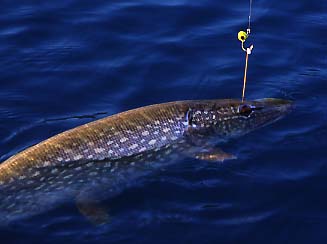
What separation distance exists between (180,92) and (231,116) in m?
1.15

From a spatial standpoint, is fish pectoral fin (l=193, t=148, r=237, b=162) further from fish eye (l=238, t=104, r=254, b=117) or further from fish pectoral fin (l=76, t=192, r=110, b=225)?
fish pectoral fin (l=76, t=192, r=110, b=225)

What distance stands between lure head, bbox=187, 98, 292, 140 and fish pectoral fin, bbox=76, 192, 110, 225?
1.32m

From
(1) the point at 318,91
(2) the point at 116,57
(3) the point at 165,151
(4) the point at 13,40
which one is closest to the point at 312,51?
(1) the point at 318,91

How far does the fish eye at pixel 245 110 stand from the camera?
7.35 m

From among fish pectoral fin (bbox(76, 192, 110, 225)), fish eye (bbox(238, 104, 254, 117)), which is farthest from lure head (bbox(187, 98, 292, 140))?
fish pectoral fin (bbox(76, 192, 110, 225))

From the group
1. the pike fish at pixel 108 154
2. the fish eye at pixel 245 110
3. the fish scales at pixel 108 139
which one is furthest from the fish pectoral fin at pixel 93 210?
the fish eye at pixel 245 110

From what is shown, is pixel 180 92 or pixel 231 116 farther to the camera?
pixel 180 92

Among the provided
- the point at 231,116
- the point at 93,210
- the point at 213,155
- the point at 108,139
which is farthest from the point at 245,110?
the point at 93,210

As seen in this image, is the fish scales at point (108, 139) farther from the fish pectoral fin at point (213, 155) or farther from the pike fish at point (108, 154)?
the fish pectoral fin at point (213, 155)

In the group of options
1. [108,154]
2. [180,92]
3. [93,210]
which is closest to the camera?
[93,210]

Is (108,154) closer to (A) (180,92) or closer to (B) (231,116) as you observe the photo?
(B) (231,116)

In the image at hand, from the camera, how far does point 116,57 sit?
914 centimetres

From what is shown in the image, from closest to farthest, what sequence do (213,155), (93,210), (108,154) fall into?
1. (93,210)
2. (108,154)
3. (213,155)

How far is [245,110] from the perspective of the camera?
737cm
